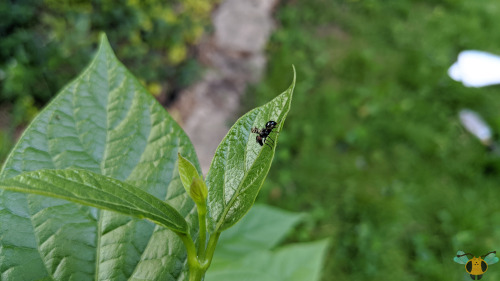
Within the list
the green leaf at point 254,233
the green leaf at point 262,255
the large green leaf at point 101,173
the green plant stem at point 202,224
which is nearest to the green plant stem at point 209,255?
the green plant stem at point 202,224

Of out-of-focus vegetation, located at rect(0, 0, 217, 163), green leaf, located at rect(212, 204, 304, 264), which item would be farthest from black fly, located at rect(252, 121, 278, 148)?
out-of-focus vegetation, located at rect(0, 0, 217, 163)

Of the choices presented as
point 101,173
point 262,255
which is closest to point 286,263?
point 262,255

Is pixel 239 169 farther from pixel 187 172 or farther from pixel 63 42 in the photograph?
pixel 63 42

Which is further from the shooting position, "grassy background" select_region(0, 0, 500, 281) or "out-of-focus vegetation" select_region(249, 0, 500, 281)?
"out-of-focus vegetation" select_region(249, 0, 500, 281)

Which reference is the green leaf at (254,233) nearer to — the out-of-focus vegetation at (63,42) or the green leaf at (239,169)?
the green leaf at (239,169)

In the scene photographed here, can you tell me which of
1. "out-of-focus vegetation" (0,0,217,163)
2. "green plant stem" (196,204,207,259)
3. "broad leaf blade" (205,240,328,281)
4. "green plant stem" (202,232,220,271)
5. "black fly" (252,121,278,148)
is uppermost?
"black fly" (252,121,278,148)

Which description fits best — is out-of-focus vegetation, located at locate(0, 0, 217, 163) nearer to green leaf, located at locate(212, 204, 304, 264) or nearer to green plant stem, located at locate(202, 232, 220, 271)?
green leaf, located at locate(212, 204, 304, 264)

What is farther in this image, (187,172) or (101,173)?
(101,173)

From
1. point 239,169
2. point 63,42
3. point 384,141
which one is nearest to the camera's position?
point 239,169
